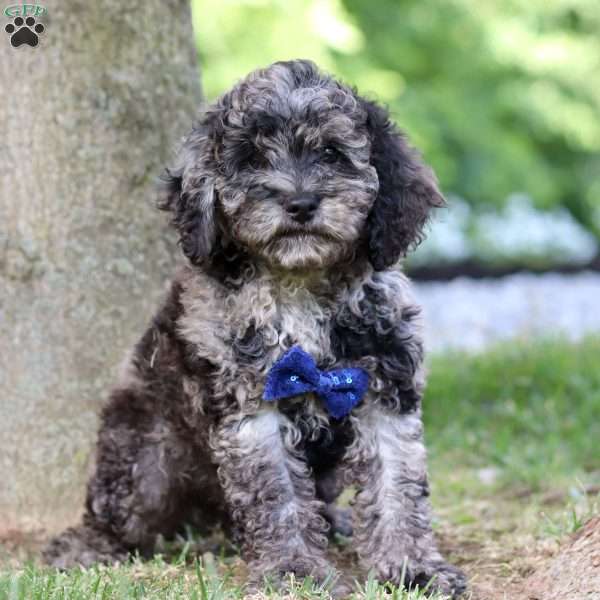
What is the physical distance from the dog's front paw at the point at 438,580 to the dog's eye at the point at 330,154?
1612 millimetres

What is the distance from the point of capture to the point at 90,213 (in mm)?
6023

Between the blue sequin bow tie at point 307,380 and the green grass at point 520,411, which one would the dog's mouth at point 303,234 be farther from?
the green grass at point 520,411

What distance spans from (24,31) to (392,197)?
2.25m

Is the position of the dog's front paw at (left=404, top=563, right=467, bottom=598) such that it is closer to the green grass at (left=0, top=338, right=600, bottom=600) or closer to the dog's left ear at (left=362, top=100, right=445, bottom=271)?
the green grass at (left=0, top=338, right=600, bottom=600)

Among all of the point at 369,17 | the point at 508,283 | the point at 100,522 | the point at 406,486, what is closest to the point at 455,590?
the point at 406,486

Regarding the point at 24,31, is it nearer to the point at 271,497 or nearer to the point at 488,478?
the point at 271,497

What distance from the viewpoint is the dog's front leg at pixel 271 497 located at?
4.64m

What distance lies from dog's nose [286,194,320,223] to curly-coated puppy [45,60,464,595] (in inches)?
1.6

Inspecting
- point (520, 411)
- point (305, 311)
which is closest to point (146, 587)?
point (305, 311)

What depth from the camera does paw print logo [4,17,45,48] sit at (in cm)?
585

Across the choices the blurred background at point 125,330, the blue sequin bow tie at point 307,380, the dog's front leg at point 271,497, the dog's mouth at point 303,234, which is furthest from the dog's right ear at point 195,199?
the blurred background at point 125,330

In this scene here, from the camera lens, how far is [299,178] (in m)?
4.50

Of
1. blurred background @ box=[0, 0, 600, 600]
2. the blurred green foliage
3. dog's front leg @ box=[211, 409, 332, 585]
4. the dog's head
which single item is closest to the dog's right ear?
the dog's head

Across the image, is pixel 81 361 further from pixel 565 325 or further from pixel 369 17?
pixel 369 17
